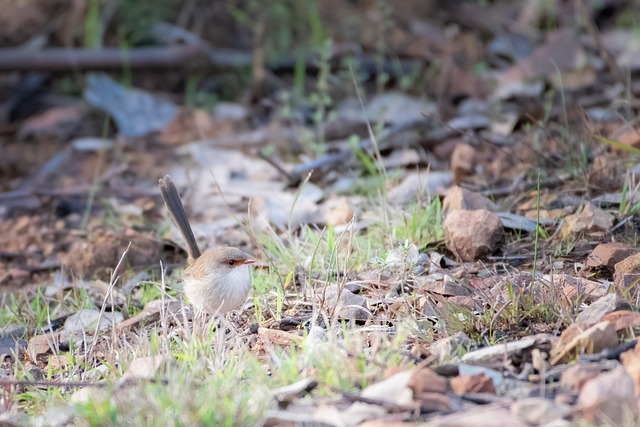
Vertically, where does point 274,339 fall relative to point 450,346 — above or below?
below

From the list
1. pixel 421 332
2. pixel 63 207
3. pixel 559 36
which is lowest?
pixel 63 207

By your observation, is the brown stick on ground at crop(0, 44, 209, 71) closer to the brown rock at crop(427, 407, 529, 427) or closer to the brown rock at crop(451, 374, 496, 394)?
the brown rock at crop(451, 374, 496, 394)

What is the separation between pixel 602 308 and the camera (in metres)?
3.03

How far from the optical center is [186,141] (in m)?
6.64

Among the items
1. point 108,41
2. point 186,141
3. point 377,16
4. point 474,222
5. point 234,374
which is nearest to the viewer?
point 234,374

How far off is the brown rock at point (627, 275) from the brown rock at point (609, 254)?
10 cm

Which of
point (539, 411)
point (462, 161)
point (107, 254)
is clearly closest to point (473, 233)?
point (462, 161)

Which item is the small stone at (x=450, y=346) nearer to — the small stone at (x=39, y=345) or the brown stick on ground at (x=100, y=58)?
the small stone at (x=39, y=345)

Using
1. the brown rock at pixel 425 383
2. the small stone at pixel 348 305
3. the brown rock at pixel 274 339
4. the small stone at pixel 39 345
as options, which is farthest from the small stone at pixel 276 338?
the small stone at pixel 39 345

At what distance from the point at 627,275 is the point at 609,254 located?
28 cm

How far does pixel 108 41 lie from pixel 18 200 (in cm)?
238

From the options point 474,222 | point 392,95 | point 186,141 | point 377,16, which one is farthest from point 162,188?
point 377,16

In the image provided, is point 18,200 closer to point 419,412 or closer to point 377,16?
point 377,16

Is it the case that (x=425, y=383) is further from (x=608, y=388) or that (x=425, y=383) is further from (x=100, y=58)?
(x=100, y=58)
